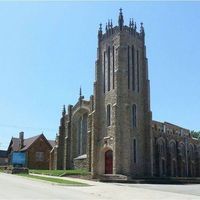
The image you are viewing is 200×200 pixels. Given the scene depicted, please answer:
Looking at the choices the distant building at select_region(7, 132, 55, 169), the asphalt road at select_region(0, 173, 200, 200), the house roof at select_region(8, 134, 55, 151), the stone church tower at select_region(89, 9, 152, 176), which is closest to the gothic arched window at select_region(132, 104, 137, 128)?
the stone church tower at select_region(89, 9, 152, 176)

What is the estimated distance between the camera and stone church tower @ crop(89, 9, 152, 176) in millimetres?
44062

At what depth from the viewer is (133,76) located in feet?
157

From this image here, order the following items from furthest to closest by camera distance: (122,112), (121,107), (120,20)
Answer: (120,20) → (121,107) → (122,112)

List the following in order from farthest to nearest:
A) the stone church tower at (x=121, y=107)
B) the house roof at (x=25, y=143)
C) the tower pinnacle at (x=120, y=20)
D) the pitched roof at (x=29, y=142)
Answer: the house roof at (x=25, y=143) < the pitched roof at (x=29, y=142) < the tower pinnacle at (x=120, y=20) < the stone church tower at (x=121, y=107)

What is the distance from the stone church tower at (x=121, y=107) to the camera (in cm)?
4406

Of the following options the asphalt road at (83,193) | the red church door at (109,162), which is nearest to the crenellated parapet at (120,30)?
the red church door at (109,162)

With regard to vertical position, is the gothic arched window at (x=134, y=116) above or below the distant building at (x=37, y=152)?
above

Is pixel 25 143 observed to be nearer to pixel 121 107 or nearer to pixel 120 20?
pixel 121 107

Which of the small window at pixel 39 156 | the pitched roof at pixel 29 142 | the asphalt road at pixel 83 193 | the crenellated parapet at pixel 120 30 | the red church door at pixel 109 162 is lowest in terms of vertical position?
the asphalt road at pixel 83 193

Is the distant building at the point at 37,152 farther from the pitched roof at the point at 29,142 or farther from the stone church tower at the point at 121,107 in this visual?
the stone church tower at the point at 121,107

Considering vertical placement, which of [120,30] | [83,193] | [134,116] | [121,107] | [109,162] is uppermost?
[120,30]

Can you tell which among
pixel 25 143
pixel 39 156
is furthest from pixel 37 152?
pixel 25 143

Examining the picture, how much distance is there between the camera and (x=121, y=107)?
44.7 meters

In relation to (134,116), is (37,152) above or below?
below
